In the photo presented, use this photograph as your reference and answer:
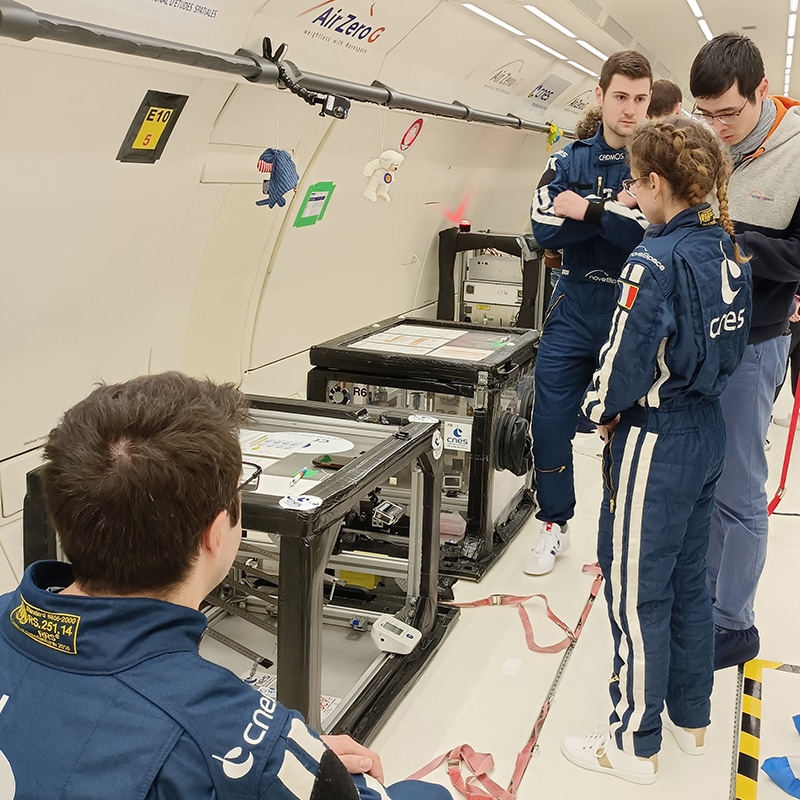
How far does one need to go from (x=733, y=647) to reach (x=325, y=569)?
59.0 inches

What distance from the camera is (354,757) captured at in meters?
1.67

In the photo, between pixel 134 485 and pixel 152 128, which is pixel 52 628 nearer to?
pixel 134 485

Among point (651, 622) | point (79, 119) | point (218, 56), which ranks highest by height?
point (218, 56)

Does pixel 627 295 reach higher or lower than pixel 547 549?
higher

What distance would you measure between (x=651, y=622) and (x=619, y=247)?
167 cm

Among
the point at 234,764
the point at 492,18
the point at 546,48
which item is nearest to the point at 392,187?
the point at 492,18

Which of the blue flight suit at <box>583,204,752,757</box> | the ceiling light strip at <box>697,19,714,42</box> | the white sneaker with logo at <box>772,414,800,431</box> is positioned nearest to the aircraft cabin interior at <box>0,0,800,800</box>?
the blue flight suit at <box>583,204,752,757</box>

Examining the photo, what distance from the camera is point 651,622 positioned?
265cm

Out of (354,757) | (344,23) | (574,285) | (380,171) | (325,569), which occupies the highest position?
(344,23)

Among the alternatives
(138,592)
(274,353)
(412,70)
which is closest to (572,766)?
(138,592)

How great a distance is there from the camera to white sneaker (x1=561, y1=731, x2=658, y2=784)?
9.07 ft

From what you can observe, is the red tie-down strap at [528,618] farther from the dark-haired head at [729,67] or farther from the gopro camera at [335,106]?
the gopro camera at [335,106]

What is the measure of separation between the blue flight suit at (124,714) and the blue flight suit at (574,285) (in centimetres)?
279

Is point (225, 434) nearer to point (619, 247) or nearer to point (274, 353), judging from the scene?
point (619, 247)
